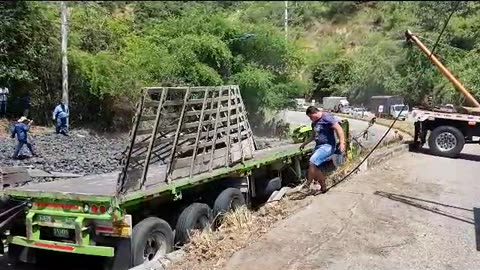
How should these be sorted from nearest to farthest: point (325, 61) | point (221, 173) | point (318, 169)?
1. point (221, 173)
2. point (318, 169)
3. point (325, 61)

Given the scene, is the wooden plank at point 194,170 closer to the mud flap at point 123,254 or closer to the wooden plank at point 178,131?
the wooden plank at point 178,131

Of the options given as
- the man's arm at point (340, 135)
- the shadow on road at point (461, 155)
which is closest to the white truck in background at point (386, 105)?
the shadow on road at point (461, 155)

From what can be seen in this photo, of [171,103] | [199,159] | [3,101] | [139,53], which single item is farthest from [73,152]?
[171,103]

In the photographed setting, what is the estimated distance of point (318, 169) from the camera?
812 cm

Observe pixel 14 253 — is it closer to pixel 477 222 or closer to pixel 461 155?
pixel 477 222

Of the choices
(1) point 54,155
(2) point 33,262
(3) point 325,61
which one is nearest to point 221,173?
(2) point 33,262

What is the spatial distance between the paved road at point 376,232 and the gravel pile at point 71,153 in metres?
5.74

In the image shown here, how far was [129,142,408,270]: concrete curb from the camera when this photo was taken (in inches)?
219

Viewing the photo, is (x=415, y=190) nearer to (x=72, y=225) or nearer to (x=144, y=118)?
(x=144, y=118)

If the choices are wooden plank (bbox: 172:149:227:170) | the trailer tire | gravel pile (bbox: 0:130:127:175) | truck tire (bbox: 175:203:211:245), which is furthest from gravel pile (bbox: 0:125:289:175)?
the trailer tire

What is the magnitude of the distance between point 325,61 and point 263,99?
2744 cm

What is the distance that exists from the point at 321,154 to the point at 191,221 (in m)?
2.37

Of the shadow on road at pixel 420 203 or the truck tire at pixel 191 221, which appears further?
the shadow on road at pixel 420 203

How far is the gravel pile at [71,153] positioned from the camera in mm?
12578
